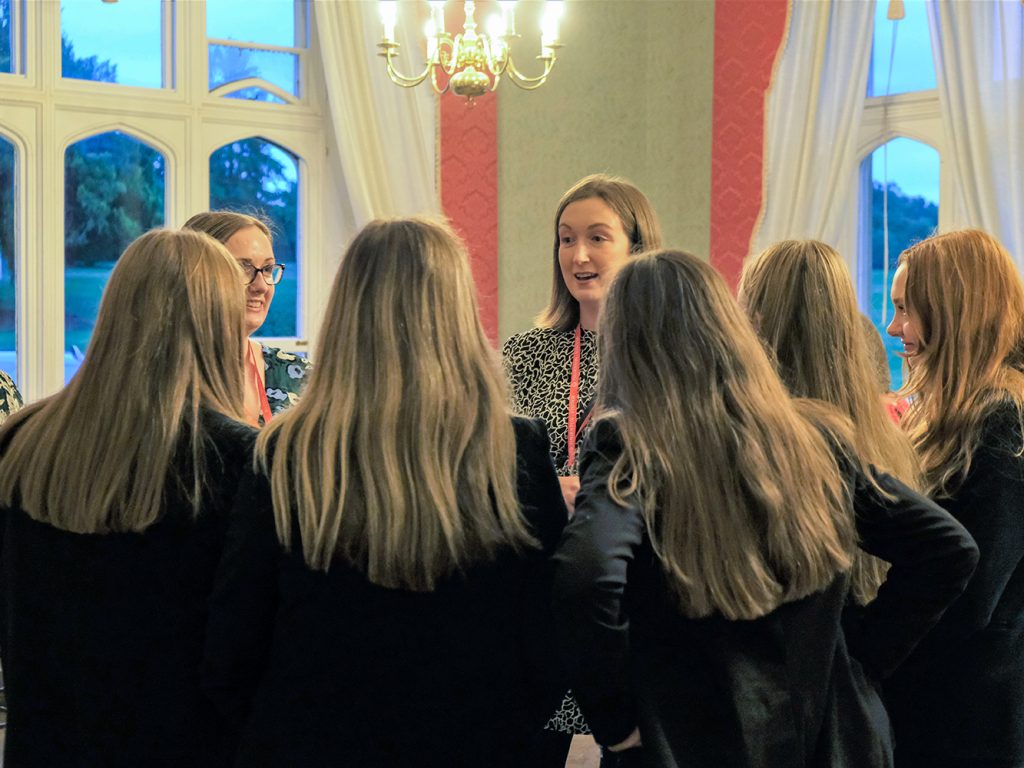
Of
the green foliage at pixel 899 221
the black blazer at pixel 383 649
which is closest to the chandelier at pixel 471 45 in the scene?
the green foliage at pixel 899 221

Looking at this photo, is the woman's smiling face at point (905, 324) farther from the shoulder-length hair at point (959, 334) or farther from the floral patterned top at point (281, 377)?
the floral patterned top at point (281, 377)

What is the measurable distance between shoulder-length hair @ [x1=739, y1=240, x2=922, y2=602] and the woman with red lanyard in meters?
0.60

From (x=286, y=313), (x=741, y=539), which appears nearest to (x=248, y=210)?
(x=286, y=313)

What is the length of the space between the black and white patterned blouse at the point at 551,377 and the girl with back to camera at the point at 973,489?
0.73 m

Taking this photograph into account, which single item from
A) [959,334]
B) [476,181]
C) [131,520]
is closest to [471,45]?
[476,181]

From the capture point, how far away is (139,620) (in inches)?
69.9

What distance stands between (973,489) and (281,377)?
1576mm

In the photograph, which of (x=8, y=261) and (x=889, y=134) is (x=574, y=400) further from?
(x=889, y=134)

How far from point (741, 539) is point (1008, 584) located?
0.67m

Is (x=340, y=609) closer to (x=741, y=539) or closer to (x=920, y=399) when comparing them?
(x=741, y=539)

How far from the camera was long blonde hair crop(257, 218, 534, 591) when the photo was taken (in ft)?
5.19

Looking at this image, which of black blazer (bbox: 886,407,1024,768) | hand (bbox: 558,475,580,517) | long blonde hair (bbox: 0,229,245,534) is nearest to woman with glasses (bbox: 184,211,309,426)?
hand (bbox: 558,475,580,517)

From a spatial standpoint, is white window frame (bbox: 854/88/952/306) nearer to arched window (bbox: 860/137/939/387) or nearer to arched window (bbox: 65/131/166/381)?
arched window (bbox: 860/137/939/387)

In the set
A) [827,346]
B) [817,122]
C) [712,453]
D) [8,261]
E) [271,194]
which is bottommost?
[712,453]
